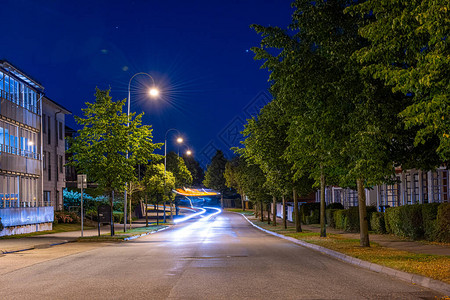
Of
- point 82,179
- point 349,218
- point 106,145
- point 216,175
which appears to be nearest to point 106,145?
point 106,145

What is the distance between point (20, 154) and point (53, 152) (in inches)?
499

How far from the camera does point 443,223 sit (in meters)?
19.2

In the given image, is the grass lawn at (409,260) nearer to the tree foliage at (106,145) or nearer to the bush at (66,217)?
the tree foliage at (106,145)

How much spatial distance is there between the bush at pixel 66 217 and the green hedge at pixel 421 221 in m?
28.3

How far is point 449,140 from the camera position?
10.3 meters

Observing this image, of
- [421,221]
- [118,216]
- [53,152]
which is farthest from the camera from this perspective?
[118,216]

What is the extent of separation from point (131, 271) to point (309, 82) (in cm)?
792

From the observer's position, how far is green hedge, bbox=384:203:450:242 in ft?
63.2

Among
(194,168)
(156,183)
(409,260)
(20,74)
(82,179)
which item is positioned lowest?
(409,260)

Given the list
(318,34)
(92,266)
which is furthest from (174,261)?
(318,34)

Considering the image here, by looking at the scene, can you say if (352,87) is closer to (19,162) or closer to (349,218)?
(349,218)

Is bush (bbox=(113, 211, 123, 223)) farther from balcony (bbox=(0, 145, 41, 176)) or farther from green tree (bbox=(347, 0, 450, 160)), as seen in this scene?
green tree (bbox=(347, 0, 450, 160))

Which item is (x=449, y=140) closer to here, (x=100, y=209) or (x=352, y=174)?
(x=352, y=174)

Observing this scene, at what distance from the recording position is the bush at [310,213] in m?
45.7
